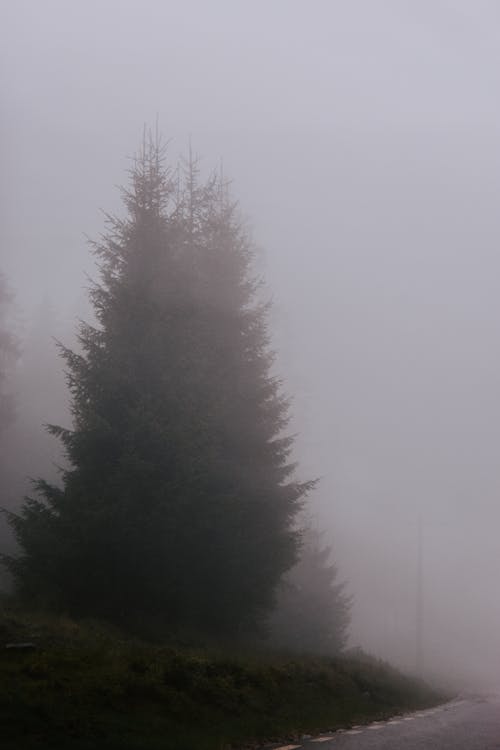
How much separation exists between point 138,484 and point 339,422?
2841 inches

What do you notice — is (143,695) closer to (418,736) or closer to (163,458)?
(418,736)

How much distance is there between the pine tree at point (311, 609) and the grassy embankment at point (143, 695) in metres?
11.4

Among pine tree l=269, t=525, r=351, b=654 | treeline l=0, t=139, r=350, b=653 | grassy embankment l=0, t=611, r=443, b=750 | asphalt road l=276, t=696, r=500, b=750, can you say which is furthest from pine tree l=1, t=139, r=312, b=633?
pine tree l=269, t=525, r=351, b=654

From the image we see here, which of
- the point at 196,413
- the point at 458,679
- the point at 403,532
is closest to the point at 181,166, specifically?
the point at 196,413

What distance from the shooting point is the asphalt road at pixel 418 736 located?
12.6 m

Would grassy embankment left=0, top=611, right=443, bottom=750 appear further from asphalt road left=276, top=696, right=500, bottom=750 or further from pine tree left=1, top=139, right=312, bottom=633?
pine tree left=1, top=139, right=312, bottom=633

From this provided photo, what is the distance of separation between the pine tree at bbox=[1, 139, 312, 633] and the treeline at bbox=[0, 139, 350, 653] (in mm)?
37

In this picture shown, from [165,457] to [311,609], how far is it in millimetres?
15213

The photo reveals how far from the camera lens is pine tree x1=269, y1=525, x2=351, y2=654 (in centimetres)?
3136

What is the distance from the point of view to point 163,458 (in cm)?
2036

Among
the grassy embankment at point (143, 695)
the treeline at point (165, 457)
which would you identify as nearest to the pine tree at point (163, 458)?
the treeline at point (165, 457)

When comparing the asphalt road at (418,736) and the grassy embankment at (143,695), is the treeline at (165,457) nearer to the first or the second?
the grassy embankment at (143,695)

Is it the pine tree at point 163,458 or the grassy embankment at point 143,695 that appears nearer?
the grassy embankment at point 143,695

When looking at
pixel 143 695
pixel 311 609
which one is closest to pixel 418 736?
pixel 143 695
